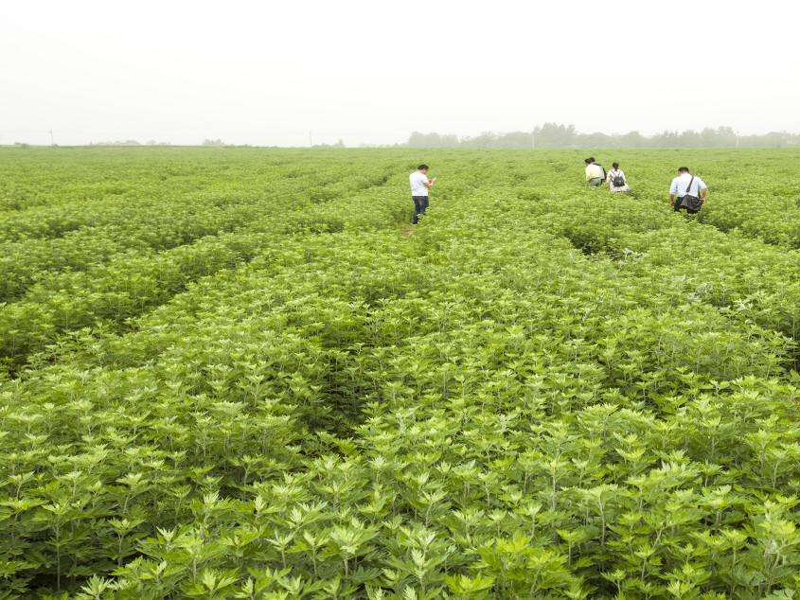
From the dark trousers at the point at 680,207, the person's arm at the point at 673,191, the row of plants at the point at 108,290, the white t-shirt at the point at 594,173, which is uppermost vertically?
the white t-shirt at the point at 594,173

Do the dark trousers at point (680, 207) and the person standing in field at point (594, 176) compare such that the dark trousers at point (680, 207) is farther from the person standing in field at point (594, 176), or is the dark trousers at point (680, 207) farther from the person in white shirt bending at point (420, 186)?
the person in white shirt bending at point (420, 186)

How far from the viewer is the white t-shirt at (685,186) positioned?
16.0 metres

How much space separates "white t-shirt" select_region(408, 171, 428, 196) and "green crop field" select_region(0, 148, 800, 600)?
5638 mm

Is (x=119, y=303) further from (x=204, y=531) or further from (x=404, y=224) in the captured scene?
(x=404, y=224)

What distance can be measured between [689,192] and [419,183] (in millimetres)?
8437

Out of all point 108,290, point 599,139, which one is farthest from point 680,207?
point 599,139

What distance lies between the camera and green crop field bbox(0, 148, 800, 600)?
298cm

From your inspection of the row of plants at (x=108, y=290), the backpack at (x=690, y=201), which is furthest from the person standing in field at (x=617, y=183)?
the row of plants at (x=108, y=290)

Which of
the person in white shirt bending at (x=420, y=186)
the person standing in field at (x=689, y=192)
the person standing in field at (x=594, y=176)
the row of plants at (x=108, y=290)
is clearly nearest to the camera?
the row of plants at (x=108, y=290)

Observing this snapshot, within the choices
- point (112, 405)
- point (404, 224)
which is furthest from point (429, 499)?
point (404, 224)

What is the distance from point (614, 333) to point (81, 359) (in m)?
7.05

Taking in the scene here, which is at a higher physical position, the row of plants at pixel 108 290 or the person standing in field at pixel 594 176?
the person standing in field at pixel 594 176

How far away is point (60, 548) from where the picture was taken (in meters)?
3.42

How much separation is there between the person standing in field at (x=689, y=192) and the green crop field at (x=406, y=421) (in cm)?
332
